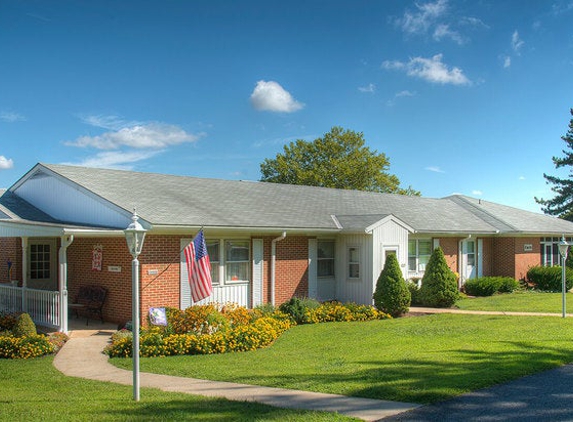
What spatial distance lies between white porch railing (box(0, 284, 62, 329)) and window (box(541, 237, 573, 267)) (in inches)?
955

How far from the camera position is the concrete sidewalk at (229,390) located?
752 cm

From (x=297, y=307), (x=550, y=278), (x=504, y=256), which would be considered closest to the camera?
(x=297, y=307)

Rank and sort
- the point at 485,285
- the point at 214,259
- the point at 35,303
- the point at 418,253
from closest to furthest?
the point at 35,303 < the point at 214,259 < the point at 418,253 < the point at 485,285

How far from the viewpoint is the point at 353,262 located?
64.6 feet

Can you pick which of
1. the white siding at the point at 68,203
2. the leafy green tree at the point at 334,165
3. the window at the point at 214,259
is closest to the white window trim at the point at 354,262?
the window at the point at 214,259

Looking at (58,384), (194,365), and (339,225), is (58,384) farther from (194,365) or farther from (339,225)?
(339,225)

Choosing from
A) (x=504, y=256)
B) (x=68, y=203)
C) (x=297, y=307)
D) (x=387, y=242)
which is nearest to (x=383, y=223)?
(x=387, y=242)

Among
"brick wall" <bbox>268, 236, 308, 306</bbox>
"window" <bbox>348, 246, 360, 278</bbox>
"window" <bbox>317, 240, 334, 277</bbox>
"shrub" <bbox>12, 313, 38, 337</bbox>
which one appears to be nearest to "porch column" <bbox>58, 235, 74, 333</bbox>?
"shrub" <bbox>12, 313, 38, 337</bbox>

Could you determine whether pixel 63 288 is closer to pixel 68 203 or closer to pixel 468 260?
pixel 68 203

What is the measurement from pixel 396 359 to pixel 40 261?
12556mm

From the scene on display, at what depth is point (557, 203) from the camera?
185 ft

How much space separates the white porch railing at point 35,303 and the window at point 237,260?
4793mm

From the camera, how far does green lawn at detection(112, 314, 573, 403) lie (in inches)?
346

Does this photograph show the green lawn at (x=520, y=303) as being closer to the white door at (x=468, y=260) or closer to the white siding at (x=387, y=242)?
the white door at (x=468, y=260)
